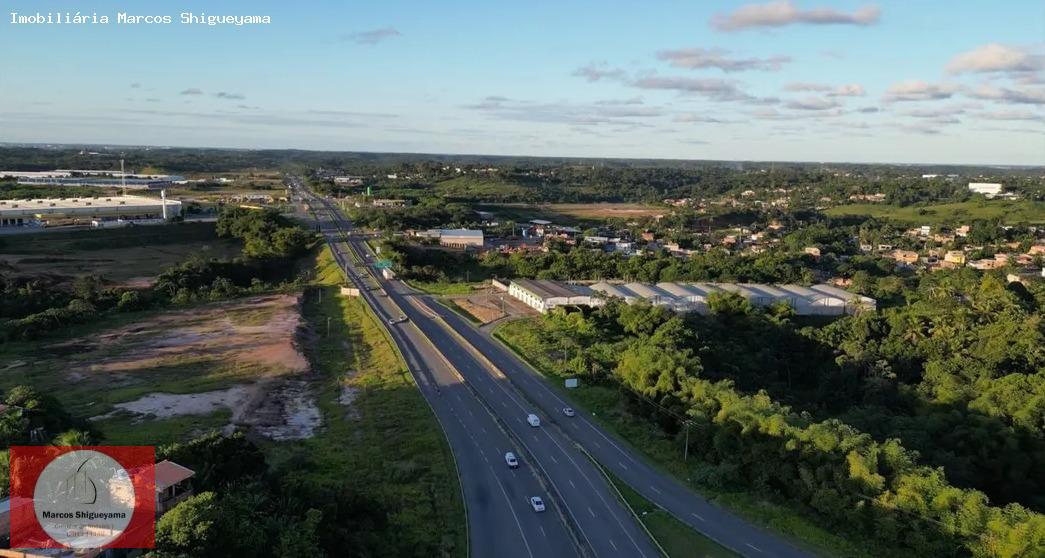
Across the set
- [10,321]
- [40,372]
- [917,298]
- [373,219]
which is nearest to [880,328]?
[917,298]

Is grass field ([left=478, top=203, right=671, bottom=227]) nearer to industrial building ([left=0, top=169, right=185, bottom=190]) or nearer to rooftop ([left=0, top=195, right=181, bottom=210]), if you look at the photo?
rooftop ([left=0, top=195, right=181, bottom=210])

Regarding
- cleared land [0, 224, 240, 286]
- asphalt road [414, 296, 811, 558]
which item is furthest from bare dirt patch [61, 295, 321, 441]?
cleared land [0, 224, 240, 286]

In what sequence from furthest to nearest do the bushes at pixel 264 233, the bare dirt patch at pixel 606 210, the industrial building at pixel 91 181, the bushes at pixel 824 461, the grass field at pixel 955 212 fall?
the bare dirt patch at pixel 606 210
the industrial building at pixel 91 181
the grass field at pixel 955 212
the bushes at pixel 264 233
the bushes at pixel 824 461

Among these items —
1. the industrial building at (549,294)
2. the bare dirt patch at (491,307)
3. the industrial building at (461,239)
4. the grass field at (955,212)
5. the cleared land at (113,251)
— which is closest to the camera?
the bare dirt patch at (491,307)

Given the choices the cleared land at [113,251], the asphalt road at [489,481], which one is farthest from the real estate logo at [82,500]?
the cleared land at [113,251]

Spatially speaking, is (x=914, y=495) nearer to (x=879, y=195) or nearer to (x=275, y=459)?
(x=275, y=459)

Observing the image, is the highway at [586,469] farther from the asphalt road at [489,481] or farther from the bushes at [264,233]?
the bushes at [264,233]

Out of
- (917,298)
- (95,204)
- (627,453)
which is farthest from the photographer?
(95,204)
